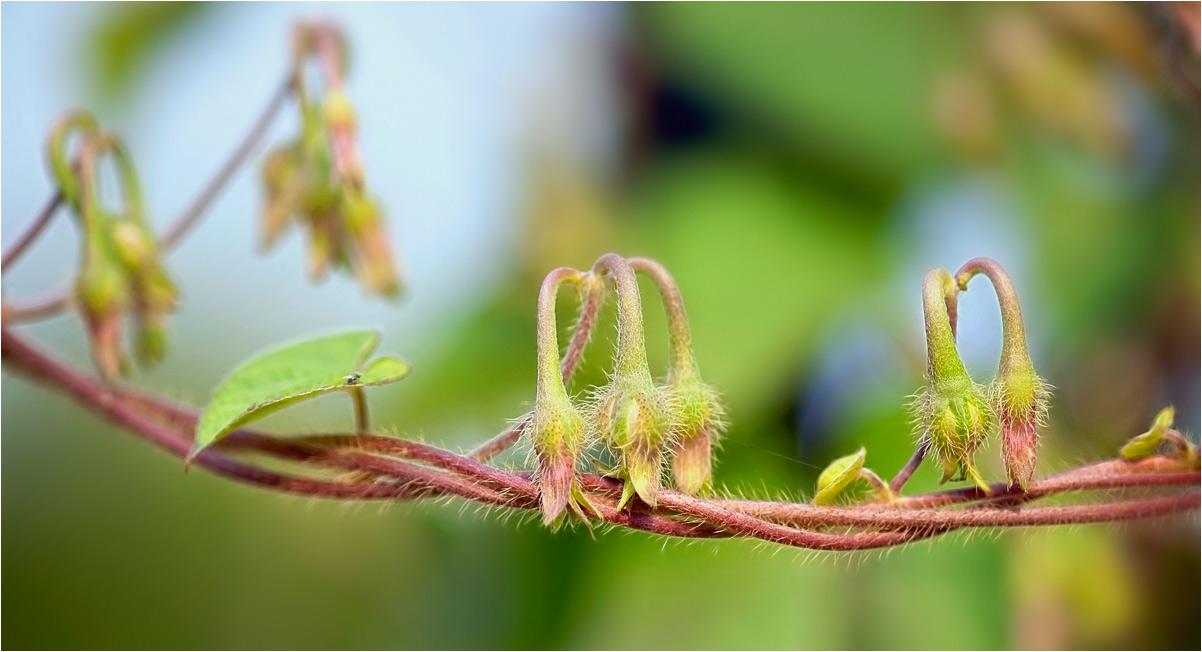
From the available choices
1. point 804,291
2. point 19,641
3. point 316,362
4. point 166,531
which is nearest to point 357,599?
point 166,531

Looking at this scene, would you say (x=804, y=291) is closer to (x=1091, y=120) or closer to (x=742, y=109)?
(x=742, y=109)

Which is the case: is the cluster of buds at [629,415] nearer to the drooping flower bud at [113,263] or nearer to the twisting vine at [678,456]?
the twisting vine at [678,456]

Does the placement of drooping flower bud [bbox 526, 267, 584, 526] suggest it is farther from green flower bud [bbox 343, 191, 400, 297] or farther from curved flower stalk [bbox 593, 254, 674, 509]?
green flower bud [bbox 343, 191, 400, 297]

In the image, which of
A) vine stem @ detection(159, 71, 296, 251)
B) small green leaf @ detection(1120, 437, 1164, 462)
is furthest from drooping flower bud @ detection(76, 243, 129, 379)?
small green leaf @ detection(1120, 437, 1164, 462)

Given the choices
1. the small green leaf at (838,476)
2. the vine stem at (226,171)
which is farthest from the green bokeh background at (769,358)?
the small green leaf at (838,476)

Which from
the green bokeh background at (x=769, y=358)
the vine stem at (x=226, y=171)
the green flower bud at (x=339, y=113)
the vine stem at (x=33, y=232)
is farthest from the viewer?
the green bokeh background at (x=769, y=358)
